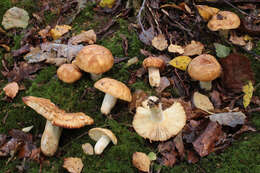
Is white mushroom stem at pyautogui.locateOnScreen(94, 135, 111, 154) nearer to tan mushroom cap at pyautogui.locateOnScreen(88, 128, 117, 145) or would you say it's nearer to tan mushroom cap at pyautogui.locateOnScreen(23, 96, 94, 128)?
tan mushroom cap at pyautogui.locateOnScreen(88, 128, 117, 145)

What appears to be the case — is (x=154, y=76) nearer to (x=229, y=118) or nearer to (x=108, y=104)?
(x=108, y=104)

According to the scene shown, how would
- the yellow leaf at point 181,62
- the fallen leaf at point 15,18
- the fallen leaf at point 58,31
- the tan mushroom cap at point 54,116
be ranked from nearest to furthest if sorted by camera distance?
the tan mushroom cap at point 54,116, the yellow leaf at point 181,62, the fallen leaf at point 58,31, the fallen leaf at point 15,18

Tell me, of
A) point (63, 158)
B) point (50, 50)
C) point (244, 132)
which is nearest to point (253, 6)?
point (244, 132)

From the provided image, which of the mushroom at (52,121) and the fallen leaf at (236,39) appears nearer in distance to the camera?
the mushroom at (52,121)

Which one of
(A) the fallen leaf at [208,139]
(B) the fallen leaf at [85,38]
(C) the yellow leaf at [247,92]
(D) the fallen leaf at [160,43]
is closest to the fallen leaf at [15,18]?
(B) the fallen leaf at [85,38]

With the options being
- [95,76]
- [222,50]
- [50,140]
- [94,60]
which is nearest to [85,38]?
[95,76]

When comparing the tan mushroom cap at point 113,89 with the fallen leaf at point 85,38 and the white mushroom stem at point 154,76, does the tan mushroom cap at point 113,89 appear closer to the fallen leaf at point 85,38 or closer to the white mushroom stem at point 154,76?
the white mushroom stem at point 154,76
